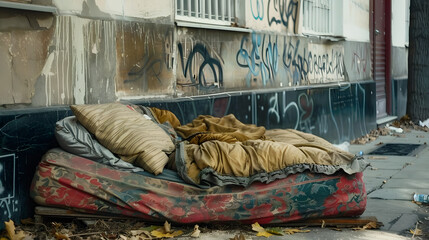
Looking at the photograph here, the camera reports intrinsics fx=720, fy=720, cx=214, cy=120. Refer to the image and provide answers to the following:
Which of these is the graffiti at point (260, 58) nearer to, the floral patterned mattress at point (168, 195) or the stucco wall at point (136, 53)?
the stucco wall at point (136, 53)

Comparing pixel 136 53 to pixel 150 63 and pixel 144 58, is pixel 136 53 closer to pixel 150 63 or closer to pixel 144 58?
pixel 144 58

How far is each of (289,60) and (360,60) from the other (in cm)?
383

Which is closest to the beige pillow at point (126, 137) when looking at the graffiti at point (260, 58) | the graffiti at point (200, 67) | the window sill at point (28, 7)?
the window sill at point (28, 7)

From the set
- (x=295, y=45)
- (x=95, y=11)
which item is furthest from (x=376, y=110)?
(x=95, y=11)

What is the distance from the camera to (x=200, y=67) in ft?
25.4

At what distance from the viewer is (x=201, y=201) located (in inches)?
201

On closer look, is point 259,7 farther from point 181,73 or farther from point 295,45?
point 181,73

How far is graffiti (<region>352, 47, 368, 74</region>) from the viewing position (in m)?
13.0

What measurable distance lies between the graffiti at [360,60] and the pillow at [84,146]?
334 inches

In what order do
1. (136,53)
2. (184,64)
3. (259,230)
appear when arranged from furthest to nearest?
(184,64), (136,53), (259,230)

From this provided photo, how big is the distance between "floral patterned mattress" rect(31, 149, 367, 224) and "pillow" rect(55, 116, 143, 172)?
0.18ft

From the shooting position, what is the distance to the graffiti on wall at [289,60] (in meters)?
8.93

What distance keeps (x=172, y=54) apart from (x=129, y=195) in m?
2.45

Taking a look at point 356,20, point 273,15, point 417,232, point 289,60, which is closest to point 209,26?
point 273,15
